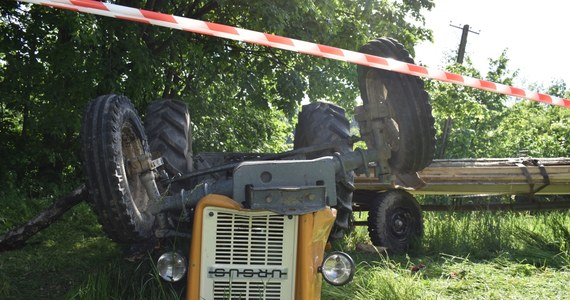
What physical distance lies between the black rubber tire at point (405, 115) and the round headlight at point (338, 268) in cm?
119

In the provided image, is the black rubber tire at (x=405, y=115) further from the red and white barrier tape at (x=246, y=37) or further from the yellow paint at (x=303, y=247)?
the yellow paint at (x=303, y=247)

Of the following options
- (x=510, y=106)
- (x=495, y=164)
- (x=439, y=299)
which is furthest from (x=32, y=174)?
(x=510, y=106)

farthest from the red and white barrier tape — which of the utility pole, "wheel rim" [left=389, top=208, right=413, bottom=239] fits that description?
the utility pole

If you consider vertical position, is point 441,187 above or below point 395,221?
above

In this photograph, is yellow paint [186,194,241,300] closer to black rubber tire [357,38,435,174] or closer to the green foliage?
black rubber tire [357,38,435,174]

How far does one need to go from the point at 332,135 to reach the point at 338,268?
5.37 feet

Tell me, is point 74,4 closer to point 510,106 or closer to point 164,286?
point 164,286

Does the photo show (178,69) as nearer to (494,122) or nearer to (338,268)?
(338,268)

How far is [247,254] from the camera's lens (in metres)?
3.62

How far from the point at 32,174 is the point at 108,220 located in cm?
818

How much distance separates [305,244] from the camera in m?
3.65

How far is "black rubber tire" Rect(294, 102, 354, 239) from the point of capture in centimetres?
425

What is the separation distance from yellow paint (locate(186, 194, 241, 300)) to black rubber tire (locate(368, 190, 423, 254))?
15.1ft

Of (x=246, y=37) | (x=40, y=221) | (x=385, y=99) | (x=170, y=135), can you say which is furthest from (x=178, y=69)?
(x=385, y=99)
